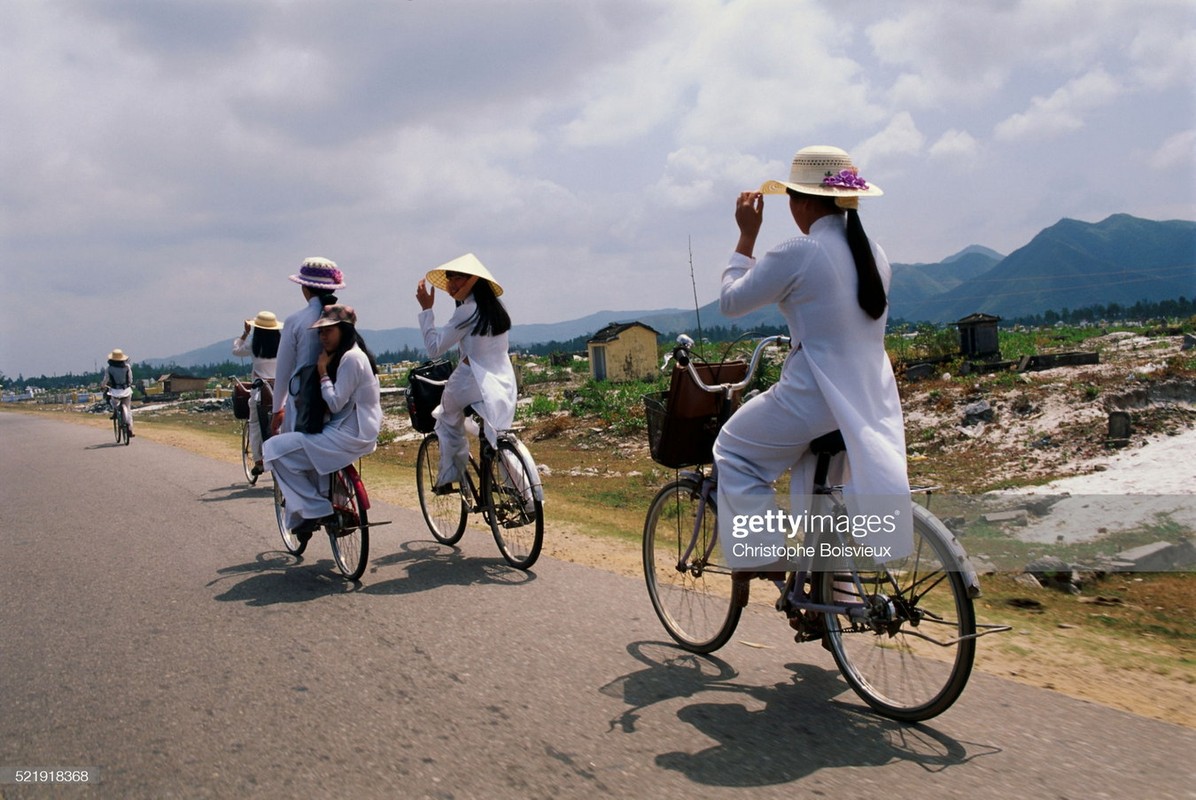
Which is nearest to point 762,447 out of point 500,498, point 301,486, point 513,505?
point 513,505

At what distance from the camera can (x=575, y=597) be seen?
510 cm

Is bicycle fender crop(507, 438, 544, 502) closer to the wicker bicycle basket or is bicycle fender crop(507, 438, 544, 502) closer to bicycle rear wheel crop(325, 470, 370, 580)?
bicycle rear wheel crop(325, 470, 370, 580)

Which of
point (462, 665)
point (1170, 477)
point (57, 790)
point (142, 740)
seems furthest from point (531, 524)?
point (1170, 477)

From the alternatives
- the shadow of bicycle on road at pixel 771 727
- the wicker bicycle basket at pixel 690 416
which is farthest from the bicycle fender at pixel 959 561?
the wicker bicycle basket at pixel 690 416

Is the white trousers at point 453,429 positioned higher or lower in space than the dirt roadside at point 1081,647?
higher

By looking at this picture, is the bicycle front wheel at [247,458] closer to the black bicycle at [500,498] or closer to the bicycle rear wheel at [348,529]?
the black bicycle at [500,498]

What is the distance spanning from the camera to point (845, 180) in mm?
3326

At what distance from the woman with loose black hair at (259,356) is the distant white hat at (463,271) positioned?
445 cm

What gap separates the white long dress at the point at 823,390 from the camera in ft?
10.1

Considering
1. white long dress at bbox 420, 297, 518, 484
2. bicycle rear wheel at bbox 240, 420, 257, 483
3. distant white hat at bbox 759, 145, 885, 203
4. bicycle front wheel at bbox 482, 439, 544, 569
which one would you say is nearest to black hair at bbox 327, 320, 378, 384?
white long dress at bbox 420, 297, 518, 484

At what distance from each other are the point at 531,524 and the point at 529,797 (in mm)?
3184

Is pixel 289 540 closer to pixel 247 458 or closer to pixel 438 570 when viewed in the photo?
pixel 438 570

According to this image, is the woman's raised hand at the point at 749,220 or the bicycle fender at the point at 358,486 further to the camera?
the bicycle fender at the point at 358,486

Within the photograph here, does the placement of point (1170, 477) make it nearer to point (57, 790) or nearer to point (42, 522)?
point (57, 790)
